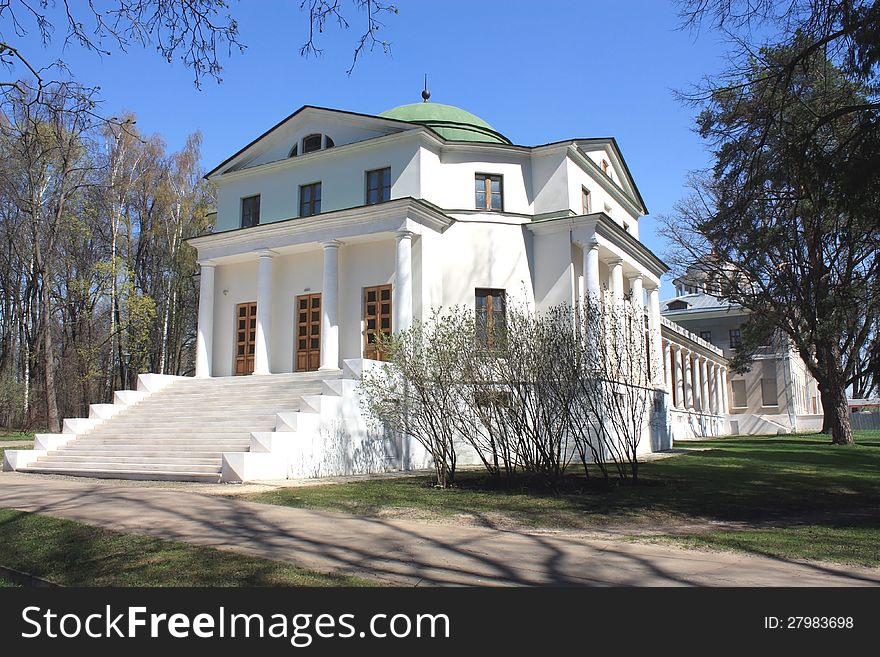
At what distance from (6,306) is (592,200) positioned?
31401 millimetres

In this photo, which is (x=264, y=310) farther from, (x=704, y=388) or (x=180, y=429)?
(x=704, y=388)

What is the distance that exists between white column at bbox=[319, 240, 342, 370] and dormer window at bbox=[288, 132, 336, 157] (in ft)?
15.1

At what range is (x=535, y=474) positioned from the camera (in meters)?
13.7

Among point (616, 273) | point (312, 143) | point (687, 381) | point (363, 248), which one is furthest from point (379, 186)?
point (687, 381)

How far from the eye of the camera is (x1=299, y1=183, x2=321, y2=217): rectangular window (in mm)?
25234

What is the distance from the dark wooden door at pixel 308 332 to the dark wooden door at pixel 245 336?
180 cm

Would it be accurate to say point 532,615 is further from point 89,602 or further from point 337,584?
point 89,602

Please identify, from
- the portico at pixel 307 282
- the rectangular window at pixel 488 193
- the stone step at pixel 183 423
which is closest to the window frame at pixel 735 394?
the rectangular window at pixel 488 193

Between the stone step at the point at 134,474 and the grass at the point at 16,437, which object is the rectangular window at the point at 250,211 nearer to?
the stone step at the point at 134,474

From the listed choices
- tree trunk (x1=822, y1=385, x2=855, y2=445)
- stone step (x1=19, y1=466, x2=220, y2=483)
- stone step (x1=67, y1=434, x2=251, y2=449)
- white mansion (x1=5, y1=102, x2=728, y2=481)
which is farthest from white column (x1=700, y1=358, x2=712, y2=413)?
stone step (x1=19, y1=466, x2=220, y2=483)

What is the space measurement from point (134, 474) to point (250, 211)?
1342 cm

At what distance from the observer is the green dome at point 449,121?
26.3 m

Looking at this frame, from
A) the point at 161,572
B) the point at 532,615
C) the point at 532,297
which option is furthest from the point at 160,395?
the point at 532,615

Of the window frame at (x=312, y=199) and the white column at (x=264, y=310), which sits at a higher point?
the window frame at (x=312, y=199)
